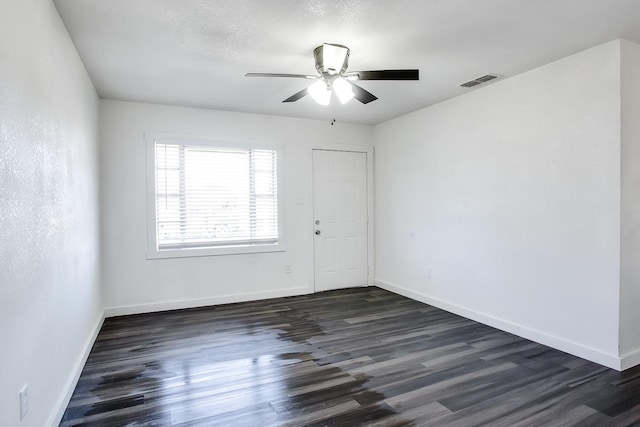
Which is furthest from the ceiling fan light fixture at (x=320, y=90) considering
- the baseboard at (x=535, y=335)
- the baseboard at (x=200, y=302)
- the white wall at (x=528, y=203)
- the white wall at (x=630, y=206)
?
the baseboard at (x=200, y=302)

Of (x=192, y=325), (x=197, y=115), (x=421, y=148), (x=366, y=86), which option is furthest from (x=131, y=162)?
(x=421, y=148)

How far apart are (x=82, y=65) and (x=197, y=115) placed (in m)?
1.55

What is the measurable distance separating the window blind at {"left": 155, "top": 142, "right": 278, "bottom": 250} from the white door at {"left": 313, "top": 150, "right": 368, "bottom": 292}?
0.68 m

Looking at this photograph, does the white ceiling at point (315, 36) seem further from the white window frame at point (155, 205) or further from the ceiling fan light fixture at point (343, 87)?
the white window frame at point (155, 205)

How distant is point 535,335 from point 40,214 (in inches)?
154

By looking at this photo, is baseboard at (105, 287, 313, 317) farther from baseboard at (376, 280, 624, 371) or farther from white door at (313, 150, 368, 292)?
baseboard at (376, 280, 624, 371)

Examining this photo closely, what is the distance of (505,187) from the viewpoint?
11.9ft

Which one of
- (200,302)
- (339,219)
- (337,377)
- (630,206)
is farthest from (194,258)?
(630,206)

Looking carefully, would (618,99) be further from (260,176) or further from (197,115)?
(197,115)

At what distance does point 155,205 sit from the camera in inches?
174

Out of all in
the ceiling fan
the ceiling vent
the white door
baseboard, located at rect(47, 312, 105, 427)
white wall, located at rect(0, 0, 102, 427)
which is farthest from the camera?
the white door

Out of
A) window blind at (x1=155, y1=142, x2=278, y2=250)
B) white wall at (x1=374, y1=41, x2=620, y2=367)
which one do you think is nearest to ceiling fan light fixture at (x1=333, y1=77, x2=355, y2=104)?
white wall at (x1=374, y1=41, x2=620, y2=367)

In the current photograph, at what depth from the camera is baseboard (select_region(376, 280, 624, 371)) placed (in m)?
2.86

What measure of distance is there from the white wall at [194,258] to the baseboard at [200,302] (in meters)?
0.01
